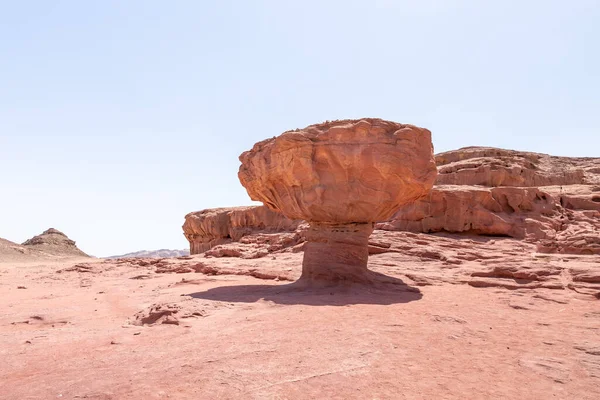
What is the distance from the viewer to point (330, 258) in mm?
10812

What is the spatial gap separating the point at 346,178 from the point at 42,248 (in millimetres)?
41549

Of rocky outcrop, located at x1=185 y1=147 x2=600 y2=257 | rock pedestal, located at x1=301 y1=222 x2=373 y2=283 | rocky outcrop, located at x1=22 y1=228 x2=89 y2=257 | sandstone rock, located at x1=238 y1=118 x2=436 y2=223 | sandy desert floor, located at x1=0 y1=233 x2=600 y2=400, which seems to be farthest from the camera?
rocky outcrop, located at x1=22 y1=228 x2=89 y2=257

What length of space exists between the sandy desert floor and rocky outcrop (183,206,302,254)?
13.3 metres

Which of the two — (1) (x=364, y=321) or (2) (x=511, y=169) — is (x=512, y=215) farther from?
(1) (x=364, y=321)

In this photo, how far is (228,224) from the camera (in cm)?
2873

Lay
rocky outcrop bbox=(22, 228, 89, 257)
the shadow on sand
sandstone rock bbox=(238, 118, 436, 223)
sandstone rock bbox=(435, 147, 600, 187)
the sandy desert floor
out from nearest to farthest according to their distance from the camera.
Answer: the sandy desert floor
the shadow on sand
sandstone rock bbox=(238, 118, 436, 223)
sandstone rock bbox=(435, 147, 600, 187)
rocky outcrop bbox=(22, 228, 89, 257)

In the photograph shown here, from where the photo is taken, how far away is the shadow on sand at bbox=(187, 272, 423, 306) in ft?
29.1

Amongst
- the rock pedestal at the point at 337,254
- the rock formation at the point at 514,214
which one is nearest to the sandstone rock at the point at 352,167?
the rock pedestal at the point at 337,254

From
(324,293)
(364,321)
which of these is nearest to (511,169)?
(324,293)

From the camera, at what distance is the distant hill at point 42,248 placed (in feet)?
116

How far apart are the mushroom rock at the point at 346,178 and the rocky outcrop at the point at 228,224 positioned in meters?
11.7

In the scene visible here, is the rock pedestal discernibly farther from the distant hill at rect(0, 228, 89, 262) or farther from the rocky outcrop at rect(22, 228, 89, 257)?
the rocky outcrop at rect(22, 228, 89, 257)

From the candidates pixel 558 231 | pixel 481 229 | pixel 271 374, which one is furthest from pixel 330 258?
pixel 558 231

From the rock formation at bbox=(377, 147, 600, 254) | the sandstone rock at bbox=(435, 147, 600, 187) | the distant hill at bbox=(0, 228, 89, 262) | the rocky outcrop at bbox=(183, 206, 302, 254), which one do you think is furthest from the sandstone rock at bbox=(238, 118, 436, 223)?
the distant hill at bbox=(0, 228, 89, 262)
